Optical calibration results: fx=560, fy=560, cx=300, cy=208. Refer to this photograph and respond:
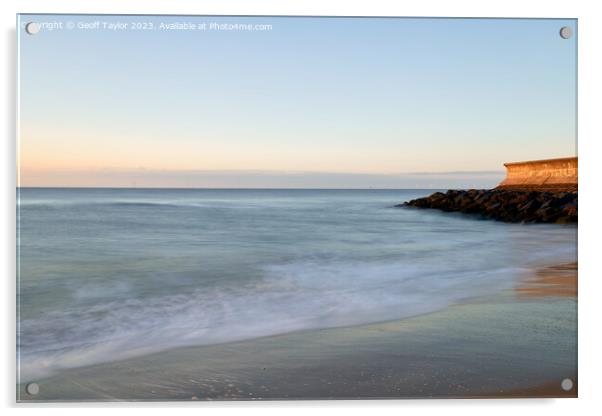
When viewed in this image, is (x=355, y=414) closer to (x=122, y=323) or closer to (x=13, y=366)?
(x=122, y=323)

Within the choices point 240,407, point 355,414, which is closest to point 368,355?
point 355,414

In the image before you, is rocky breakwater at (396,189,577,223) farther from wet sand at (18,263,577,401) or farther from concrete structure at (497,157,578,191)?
wet sand at (18,263,577,401)

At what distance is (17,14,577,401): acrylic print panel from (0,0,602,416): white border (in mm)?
49

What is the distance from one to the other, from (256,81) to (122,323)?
53.1 inches

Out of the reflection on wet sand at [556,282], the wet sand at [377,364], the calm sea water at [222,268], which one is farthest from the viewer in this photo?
the reflection on wet sand at [556,282]

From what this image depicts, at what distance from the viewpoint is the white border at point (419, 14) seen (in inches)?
98.5

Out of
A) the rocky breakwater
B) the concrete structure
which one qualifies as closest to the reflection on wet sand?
the rocky breakwater

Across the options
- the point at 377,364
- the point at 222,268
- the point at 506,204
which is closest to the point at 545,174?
the point at 506,204

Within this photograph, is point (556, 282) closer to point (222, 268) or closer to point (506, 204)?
point (506, 204)

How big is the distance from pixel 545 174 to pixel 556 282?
21.6 inches

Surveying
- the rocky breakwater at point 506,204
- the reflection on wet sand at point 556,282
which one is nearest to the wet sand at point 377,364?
the reflection on wet sand at point 556,282

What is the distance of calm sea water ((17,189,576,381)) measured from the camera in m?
2.62

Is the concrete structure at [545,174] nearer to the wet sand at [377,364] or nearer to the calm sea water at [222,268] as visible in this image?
the calm sea water at [222,268]

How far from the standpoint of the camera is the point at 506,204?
3.33 meters
